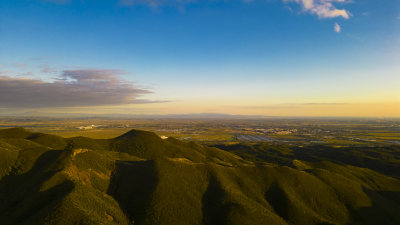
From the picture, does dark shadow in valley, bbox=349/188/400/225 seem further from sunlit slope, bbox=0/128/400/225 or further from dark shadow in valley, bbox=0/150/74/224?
dark shadow in valley, bbox=0/150/74/224

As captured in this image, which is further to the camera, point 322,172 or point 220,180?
point 322,172

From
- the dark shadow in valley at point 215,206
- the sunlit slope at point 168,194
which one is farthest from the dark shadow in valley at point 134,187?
the dark shadow in valley at point 215,206

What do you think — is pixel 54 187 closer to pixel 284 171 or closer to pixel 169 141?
pixel 284 171

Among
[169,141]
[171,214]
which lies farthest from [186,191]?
[169,141]

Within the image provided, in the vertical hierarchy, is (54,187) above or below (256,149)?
above

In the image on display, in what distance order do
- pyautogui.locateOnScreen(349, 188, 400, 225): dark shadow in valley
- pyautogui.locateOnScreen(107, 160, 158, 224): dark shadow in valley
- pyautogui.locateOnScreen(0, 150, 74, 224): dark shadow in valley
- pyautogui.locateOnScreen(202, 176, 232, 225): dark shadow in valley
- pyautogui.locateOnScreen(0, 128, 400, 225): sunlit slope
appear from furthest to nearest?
pyautogui.locateOnScreen(349, 188, 400, 225): dark shadow in valley
pyautogui.locateOnScreen(107, 160, 158, 224): dark shadow in valley
pyautogui.locateOnScreen(202, 176, 232, 225): dark shadow in valley
pyautogui.locateOnScreen(0, 128, 400, 225): sunlit slope
pyautogui.locateOnScreen(0, 150, 74, 224): dark shadow in valley

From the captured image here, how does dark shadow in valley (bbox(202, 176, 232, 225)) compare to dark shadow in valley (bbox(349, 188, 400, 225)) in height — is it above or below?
above

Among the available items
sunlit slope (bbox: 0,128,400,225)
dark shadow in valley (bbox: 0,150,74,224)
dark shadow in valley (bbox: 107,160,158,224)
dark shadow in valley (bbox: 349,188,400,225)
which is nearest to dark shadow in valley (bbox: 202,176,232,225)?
sunlit slope (bbox: 0,128,400,225)

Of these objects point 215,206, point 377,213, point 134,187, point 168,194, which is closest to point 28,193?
point 134,187
